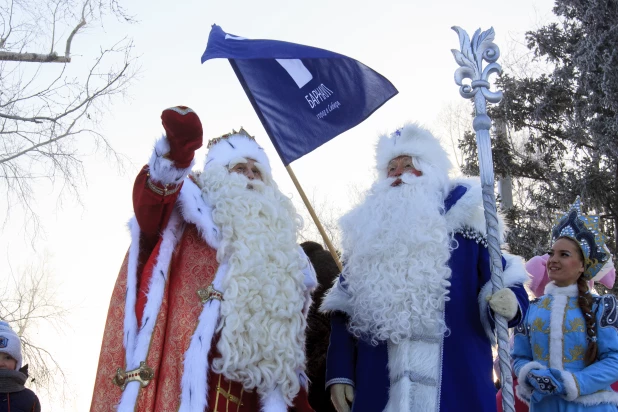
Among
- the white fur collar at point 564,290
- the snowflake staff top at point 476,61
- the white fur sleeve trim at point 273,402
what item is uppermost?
the snowflake staff top at point 476,61

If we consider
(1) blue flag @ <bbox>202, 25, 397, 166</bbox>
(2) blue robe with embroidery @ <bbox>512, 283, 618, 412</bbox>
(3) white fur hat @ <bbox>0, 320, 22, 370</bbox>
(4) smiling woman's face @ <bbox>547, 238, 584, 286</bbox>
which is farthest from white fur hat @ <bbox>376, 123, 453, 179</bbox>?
(3) white fur hat @ <bbox>0, 320, 22, 370</bbox>

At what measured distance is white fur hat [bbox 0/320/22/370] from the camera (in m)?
4.35

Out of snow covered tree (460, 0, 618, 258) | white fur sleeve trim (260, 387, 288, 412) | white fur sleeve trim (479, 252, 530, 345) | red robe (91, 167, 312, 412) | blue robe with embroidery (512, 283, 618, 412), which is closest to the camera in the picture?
red robe (91, 167, 312, 412)

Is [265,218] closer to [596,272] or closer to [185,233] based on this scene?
[185,233]

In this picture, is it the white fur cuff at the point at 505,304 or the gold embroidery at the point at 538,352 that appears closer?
the white fur cuff at the point at 505,304

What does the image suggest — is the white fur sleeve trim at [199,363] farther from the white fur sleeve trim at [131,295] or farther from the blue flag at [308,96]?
the blue flag at [308,96]

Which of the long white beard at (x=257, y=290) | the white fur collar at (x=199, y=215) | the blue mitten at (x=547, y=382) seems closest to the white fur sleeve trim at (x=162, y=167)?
the white fur collar at (x=199, y=215)

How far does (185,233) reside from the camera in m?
A: 3.95

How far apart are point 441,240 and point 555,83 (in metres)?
10.3

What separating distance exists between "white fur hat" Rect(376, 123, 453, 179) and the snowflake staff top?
1.54 ft

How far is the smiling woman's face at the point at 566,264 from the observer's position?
4484mm

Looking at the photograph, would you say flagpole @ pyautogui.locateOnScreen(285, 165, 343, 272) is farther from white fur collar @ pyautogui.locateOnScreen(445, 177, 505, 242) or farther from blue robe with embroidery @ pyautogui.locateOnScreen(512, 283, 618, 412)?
blue robe with embroidery @ pyautogui.locateOnScreen(512, 283, 618, 412)

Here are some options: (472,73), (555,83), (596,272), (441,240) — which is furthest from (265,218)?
(555,83)

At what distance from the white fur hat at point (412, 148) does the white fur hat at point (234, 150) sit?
2.45ft
